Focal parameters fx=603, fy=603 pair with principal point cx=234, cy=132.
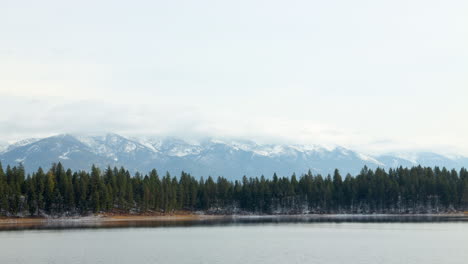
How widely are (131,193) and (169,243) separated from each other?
104472 mm

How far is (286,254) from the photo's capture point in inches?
3019

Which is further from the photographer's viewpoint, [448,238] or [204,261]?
[448,238]

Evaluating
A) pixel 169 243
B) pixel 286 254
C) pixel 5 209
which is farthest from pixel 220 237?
pixel 5 209

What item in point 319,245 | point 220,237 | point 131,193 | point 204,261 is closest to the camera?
point 204,261

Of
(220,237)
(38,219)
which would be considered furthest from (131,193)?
(220,237)

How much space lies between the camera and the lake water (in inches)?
2837

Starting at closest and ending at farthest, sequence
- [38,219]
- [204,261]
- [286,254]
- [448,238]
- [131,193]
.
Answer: [204,261], [286,254], [448,238], [38,219], [131,193]

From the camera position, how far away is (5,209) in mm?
163125

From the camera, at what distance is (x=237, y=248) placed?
282ft

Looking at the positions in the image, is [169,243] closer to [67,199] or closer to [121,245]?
[121,245]

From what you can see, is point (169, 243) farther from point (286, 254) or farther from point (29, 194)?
point (29, 194)

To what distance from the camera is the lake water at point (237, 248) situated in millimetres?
72062

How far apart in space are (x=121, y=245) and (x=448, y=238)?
5265 centimetres

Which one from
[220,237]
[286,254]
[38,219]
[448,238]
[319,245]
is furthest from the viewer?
[38,219]
